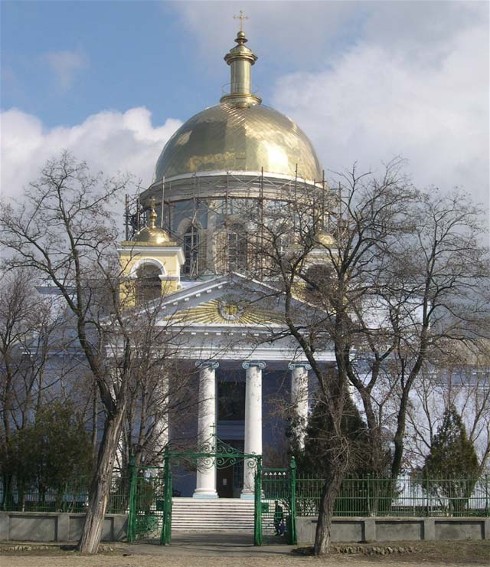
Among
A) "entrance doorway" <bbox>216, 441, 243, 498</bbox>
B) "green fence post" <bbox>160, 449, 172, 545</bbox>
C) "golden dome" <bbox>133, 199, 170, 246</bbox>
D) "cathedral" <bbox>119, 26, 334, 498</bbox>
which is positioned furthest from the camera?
"golden dome" <bbox>133, 199, 170, 246</bbox>

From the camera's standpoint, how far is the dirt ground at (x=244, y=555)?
18.5m

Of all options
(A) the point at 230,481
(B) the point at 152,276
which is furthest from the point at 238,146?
(A) the point at 230,481

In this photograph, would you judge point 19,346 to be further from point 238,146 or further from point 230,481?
point 238,146

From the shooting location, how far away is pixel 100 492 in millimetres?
20094

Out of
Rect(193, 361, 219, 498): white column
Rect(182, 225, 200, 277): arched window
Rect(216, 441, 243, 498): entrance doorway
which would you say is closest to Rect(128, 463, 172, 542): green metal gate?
Rect(193, 361, 219, 498): white column

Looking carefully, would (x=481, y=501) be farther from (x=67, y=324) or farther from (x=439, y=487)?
(x=67, y=324)

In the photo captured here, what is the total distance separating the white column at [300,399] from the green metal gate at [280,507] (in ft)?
5.21

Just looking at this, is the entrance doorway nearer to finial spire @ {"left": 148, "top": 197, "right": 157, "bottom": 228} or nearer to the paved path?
finial spire @ {"left": 148, "top": 197, "right": 157, "bottom": 228}

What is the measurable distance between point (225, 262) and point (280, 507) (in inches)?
304

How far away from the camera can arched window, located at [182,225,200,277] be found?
4531 centimetres

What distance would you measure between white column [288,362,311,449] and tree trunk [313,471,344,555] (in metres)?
2.64

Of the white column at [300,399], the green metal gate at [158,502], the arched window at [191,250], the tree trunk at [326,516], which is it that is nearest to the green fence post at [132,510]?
the green metal gate at [158,502]

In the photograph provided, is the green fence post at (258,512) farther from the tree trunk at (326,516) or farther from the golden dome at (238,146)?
the golden dome at (238,146)

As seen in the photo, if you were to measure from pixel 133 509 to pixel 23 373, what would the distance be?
11.3m
